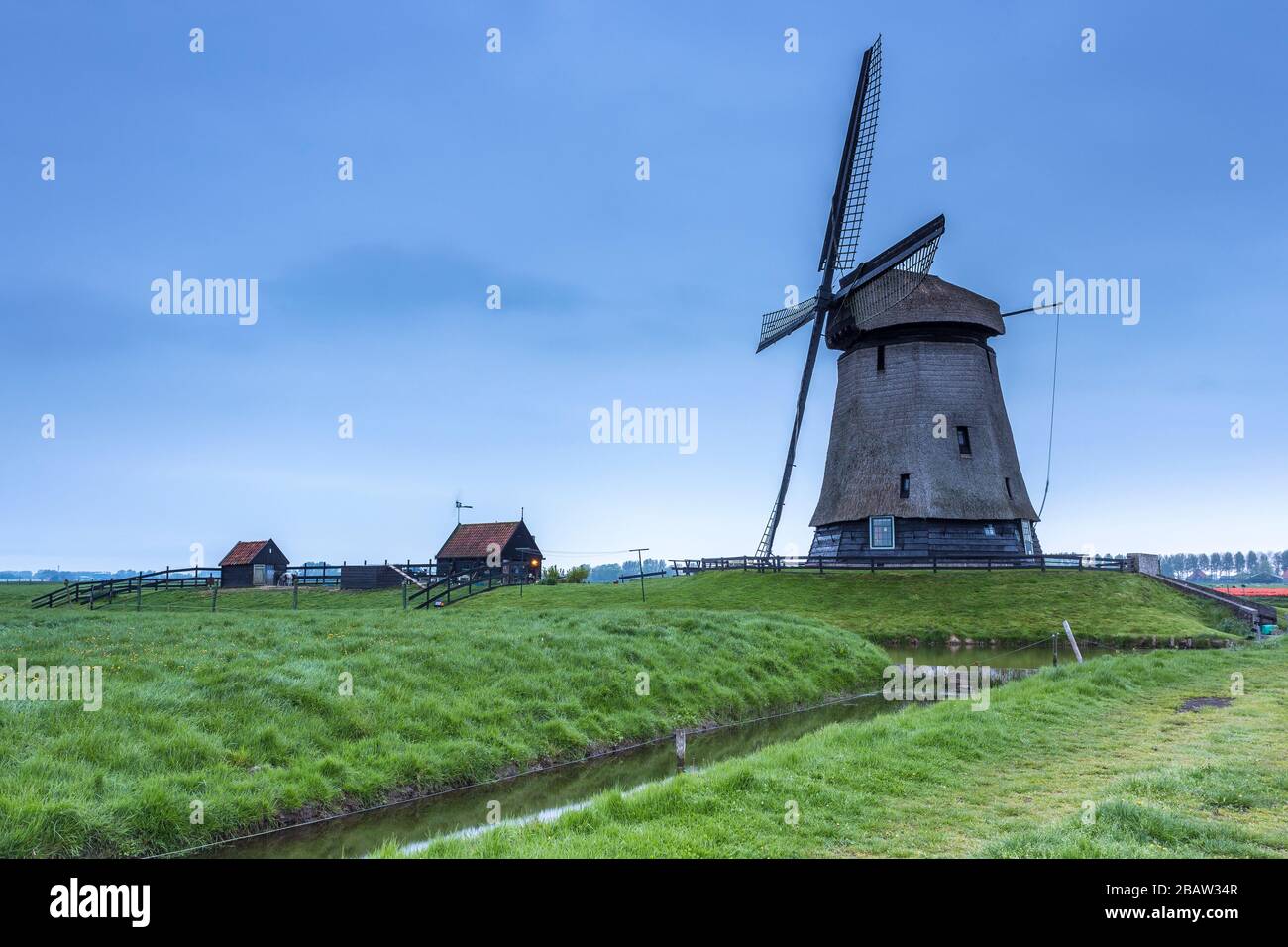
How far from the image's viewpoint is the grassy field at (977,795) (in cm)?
782

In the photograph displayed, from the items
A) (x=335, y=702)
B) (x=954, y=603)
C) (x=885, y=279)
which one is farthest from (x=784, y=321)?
(x=335, y=702)

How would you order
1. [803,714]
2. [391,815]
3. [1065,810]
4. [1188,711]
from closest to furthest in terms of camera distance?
1. [1065,810]
2. [391,815]
3. [1188,711]
4. [803,714]

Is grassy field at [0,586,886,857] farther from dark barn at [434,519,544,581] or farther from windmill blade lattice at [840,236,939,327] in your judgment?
dark barn at [434,519,544,581]

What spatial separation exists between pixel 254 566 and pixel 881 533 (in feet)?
145

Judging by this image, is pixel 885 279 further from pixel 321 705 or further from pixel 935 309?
pixel 321 705

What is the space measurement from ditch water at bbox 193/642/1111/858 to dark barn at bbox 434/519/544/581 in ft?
137

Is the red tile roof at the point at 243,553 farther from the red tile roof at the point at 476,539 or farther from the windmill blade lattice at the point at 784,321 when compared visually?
the windmill blade lattice at the point at 784,321

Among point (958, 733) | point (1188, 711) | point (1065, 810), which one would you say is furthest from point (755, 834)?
point (1188, 711)

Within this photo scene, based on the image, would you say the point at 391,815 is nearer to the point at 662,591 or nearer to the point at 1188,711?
the point at 1188,711

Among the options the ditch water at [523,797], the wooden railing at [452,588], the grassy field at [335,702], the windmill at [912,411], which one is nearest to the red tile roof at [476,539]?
the wooden railing at [452,588]

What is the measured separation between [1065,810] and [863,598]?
31.7m

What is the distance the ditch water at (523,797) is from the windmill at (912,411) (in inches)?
947

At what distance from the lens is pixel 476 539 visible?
6225cm
